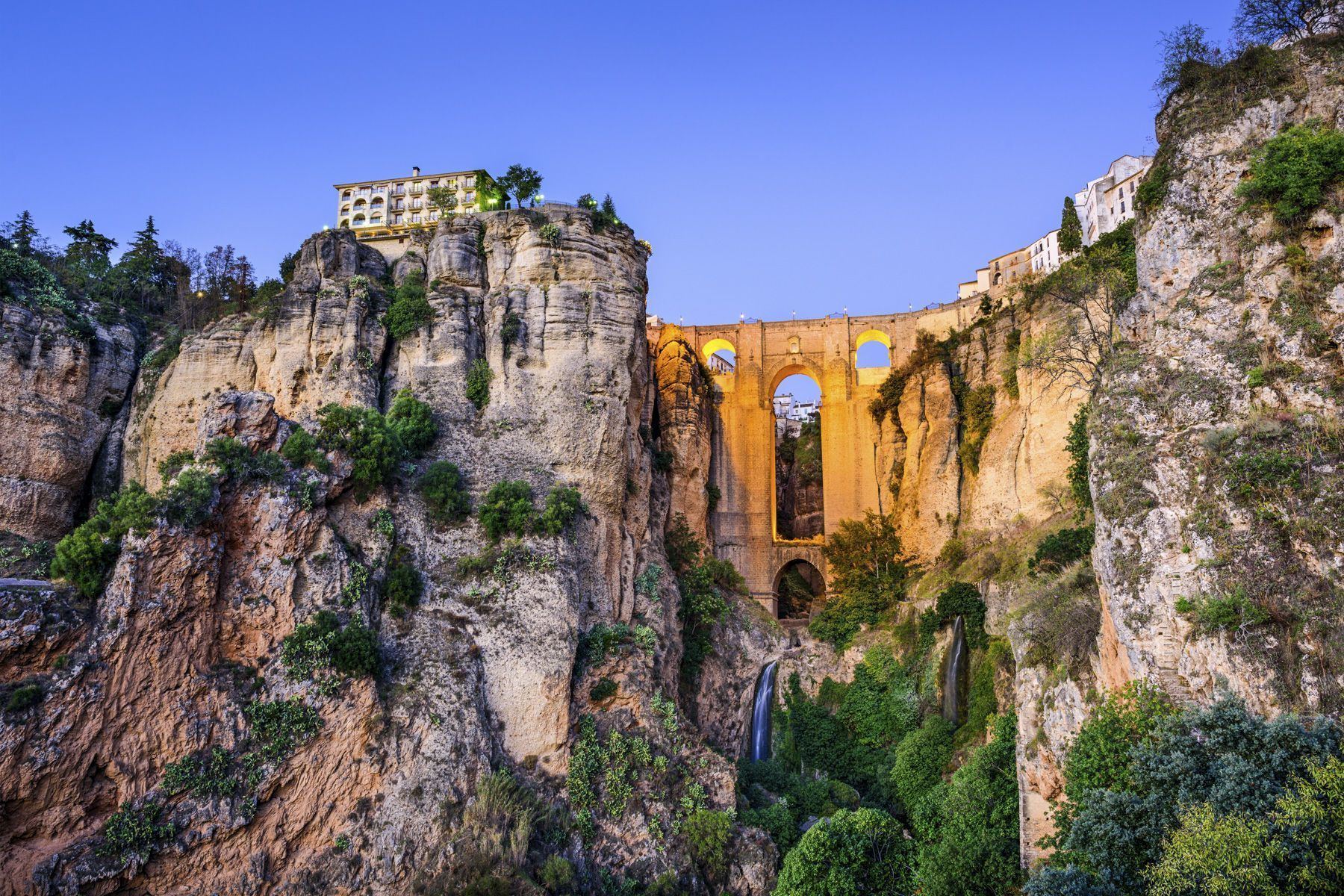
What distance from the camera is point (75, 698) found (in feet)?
66.7

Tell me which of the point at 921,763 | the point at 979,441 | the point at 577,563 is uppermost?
the point at 979,441

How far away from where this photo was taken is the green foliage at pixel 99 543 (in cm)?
2186

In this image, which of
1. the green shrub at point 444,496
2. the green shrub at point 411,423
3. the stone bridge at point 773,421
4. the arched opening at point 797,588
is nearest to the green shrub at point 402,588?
the green shrub at point 444,496

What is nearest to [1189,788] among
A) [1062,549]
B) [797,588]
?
[1062,549]

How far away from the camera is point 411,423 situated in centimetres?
2953

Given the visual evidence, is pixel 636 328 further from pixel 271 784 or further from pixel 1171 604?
pixel 1171 604

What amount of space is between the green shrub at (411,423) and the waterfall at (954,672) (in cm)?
1919

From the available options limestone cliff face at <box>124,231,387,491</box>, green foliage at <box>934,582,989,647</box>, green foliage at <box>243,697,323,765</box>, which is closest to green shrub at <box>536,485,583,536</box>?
limestone cliff face at <box>124,231,387,491</box>

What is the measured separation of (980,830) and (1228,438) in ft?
Result: 40.0

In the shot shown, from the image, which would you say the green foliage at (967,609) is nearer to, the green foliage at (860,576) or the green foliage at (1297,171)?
the green foliage at (860,576)

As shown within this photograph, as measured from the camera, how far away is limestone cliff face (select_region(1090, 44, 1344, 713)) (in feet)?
51.9

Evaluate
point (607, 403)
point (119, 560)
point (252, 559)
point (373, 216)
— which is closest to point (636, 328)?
point (607, 403)

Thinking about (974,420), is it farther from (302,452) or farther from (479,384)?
(302,452)

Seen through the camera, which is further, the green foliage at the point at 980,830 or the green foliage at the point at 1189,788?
the green foliage at the point at 980,830
